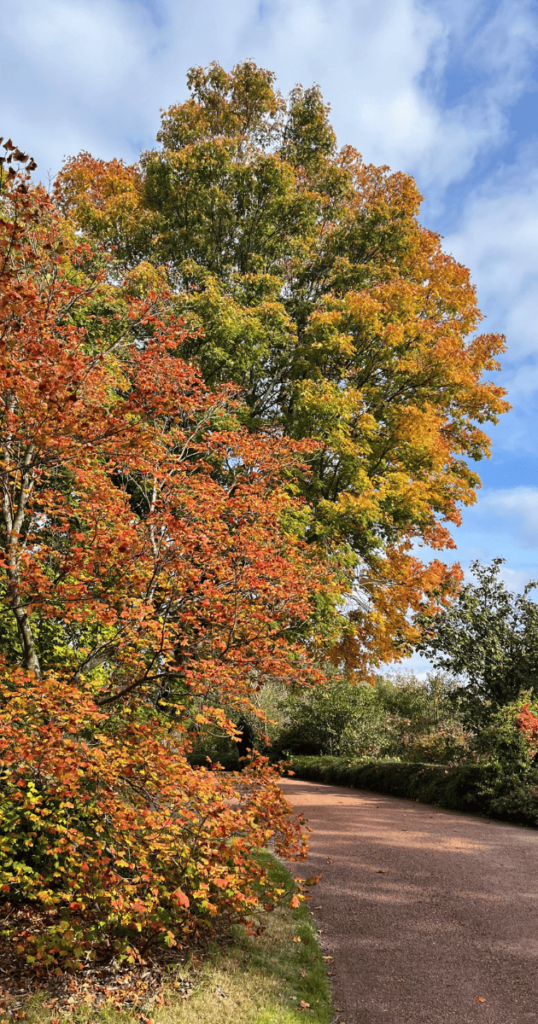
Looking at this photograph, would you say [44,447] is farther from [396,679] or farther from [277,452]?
[396,679]

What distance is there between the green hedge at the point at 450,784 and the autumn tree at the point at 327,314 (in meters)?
2.37

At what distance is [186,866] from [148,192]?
13.2 meters

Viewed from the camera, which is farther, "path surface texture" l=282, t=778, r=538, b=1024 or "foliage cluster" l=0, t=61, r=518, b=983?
"foliage cluster" l=0, t=61, r=518, b=983

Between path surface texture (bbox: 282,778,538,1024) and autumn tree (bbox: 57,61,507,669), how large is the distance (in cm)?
398

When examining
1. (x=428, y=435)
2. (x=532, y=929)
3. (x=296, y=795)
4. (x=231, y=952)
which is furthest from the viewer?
(x=428, y=435)

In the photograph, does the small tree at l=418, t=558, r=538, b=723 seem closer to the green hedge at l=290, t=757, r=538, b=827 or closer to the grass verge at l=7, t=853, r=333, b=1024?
the green hedge at l=290, t=757, r=538, b=827

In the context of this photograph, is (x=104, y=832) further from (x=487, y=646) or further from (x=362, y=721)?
(x=362, y=721)

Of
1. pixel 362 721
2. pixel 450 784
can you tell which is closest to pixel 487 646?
pixel 450 784

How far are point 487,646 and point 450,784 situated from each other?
259cm

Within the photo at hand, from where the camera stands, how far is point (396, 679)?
19141 millimetres

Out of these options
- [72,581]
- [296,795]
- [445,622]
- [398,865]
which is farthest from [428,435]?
[72,581]

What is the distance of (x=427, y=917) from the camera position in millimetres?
5473

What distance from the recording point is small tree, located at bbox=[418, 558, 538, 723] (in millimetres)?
11461

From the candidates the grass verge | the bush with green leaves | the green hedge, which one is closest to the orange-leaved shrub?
the grass verge
